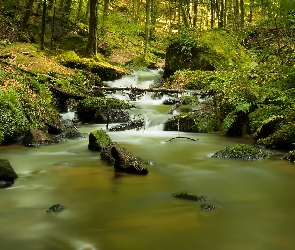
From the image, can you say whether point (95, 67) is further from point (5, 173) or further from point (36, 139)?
point (5, 173)

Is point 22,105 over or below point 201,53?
below

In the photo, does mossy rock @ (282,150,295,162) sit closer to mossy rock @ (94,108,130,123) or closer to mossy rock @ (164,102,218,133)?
mossy rock @ (164,102,218,133)

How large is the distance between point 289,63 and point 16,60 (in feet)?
32.3

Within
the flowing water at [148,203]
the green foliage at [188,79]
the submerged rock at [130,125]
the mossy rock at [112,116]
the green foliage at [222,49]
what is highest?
the green foliage at [222,49]

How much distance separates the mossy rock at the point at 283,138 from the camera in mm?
7552

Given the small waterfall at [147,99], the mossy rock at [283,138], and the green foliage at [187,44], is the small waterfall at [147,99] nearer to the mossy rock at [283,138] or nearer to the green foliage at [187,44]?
the green foliage at [187,44]

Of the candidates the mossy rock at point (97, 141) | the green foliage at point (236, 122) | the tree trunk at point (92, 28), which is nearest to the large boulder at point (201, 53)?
the tree trunk at point (92, 28)

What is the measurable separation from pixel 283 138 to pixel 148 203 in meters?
4.45

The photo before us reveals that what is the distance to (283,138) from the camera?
764 cm

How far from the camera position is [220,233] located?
136 inches

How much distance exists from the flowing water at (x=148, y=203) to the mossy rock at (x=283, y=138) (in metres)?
0.42

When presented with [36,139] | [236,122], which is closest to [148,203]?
[36,139]

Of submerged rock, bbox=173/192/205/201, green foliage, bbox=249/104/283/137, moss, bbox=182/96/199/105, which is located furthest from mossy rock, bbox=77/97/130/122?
submerged rock, bbox=173/192/205/201

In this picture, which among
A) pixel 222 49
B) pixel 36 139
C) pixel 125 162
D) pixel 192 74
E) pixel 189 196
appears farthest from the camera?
pixel 222 49
